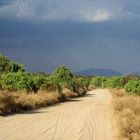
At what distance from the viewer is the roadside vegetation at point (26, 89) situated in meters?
33.0

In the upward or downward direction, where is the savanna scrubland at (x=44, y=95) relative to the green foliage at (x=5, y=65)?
downward

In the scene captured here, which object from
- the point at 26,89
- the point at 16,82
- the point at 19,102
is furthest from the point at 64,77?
the point at 19,102

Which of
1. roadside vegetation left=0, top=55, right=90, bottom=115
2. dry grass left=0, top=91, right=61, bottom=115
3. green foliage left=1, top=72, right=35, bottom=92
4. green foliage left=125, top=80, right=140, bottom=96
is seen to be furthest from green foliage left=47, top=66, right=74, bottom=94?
→ dry grass left=0, top=91, right=61, bottom=115

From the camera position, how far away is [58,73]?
229 ft

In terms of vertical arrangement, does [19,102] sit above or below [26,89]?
below

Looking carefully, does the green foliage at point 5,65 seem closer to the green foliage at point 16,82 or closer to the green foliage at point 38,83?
the green foliage at point 38,83

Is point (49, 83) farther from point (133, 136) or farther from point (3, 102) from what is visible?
point (133, 136)

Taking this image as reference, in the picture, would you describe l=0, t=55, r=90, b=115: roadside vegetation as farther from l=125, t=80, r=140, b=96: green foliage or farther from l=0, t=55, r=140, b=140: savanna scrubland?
l=125, t=80, r=140, b=96: green foliage

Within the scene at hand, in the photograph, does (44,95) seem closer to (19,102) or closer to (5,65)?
(19,102)

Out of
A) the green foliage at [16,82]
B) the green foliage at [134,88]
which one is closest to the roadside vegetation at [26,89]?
the green foliage at [16,82]

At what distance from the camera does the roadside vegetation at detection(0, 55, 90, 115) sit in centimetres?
3300

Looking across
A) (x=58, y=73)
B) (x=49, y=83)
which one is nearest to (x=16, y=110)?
(x=49, y=83)

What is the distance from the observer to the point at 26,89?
1821 inches

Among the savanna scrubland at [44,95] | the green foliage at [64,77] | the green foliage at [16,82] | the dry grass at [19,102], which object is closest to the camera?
the savanna scrubland at [44,95]
